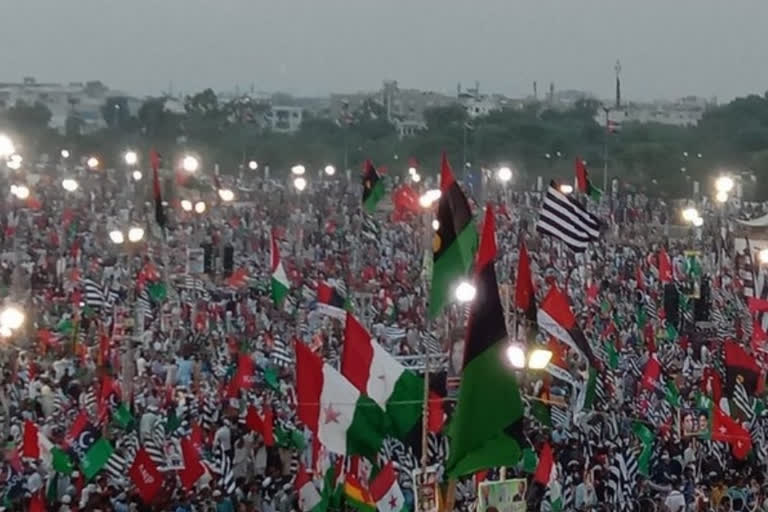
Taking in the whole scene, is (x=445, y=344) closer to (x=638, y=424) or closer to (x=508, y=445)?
(x=638, y=424)

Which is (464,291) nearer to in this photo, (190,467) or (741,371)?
(190,467)

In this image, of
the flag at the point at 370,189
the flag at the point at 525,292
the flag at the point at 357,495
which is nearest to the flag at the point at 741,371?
the flag at the point at 525,292

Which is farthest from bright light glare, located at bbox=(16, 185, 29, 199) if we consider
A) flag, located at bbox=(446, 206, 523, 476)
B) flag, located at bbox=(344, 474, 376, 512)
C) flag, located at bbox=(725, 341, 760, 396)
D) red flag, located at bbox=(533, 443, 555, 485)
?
flag, located at bbox=(446, 206, 523, 476)

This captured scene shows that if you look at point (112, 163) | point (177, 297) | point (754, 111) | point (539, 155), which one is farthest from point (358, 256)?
point (754, 111)

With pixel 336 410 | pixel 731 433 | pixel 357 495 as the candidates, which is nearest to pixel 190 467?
pixel 357 495

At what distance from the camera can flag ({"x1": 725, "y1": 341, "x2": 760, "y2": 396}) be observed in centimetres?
1644

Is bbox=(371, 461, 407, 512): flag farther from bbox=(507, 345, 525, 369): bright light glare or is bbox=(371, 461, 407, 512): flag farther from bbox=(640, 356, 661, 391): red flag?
bbox=(640, 356, 661, 391): red flag

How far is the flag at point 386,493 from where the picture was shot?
509 inches

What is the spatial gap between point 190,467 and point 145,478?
54 cm

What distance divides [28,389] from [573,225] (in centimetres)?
763

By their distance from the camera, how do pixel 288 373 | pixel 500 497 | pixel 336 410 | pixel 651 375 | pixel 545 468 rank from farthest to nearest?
pixel 288 373, pixel 651 375, pixel 545 468, pixel 336 410, pixel 500 497

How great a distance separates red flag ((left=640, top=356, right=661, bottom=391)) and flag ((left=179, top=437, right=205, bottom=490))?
6.49m

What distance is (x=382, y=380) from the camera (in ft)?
39.4

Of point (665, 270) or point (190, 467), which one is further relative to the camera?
point (665, 270)
